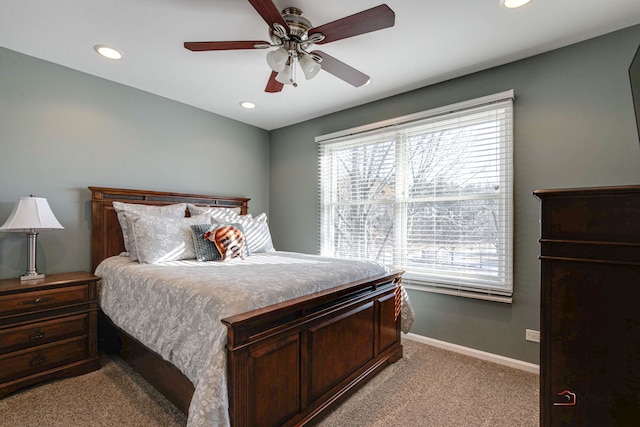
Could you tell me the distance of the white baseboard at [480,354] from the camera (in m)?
2.40

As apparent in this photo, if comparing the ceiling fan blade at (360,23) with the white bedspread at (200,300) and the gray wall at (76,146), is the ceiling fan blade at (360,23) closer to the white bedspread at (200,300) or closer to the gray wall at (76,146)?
the white bedspread at (200,300)

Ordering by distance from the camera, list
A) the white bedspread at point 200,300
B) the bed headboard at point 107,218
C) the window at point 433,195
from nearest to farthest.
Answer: the white bedspread at point 200,300 → the window at point 433,195 → the bed headboard at point 107,218

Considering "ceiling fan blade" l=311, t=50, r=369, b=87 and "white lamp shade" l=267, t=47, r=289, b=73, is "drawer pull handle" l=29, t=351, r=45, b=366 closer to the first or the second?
"white lamp shade" l=267, t=47, r=289, b=73

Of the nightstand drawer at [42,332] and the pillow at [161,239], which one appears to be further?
the pillow at [161,239]

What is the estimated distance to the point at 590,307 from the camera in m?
A: 1.02

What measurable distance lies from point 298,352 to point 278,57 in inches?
70.3

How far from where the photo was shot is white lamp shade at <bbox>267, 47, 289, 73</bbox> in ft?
6.26

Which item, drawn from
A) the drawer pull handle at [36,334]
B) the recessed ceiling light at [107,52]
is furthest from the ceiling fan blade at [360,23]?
the drawer pull handle at [36,334]

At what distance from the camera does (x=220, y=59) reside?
2.51 m

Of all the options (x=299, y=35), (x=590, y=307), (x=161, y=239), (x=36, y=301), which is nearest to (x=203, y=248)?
(x=161, y=239)

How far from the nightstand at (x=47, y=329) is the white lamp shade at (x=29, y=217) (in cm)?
41

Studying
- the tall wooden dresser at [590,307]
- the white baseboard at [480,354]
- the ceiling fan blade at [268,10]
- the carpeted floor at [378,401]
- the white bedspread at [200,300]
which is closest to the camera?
the tall wooden dresser at [590,307]

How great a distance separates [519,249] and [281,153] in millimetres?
3125

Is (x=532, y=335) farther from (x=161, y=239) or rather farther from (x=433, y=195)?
(x=161, y=239)
